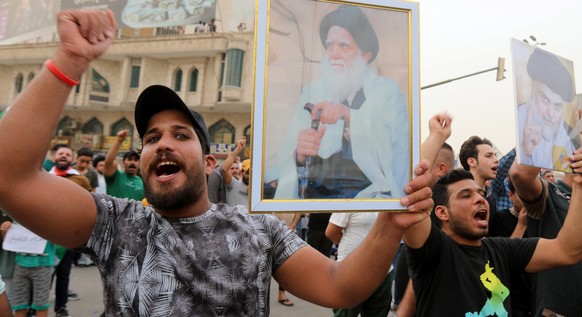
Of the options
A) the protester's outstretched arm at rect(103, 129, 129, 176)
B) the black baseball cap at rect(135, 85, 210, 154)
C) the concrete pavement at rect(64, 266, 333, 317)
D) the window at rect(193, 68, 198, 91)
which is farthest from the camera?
the window at rect(193, 68, 198, 91)

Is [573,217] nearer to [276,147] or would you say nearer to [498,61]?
[276,147]

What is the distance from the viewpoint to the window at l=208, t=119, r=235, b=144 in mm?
29531

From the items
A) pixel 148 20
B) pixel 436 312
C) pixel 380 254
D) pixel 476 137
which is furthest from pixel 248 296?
pixel 148 20

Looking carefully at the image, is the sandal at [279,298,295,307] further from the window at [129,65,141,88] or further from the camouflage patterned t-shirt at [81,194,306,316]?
the window at [129,65,141,88]

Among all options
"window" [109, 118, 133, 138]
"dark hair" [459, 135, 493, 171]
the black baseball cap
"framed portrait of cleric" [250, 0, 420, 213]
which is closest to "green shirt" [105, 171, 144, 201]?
"dark hair" [459, 135, 493, 171]

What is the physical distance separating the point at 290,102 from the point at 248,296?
2.08 ft

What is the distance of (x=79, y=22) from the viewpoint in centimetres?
114

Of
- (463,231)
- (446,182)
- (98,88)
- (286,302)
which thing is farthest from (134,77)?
(463,231)

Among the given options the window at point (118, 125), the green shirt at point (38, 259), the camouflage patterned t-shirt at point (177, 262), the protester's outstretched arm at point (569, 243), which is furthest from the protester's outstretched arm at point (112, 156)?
the window at point (118, 125)

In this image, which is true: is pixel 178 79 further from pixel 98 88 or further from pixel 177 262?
pixel 177 262

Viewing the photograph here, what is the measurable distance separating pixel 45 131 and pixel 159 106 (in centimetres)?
47

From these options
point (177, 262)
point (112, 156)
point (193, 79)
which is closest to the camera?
point (177, 262)

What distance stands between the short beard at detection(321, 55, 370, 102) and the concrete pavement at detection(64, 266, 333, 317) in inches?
173

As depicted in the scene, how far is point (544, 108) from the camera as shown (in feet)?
7.36
